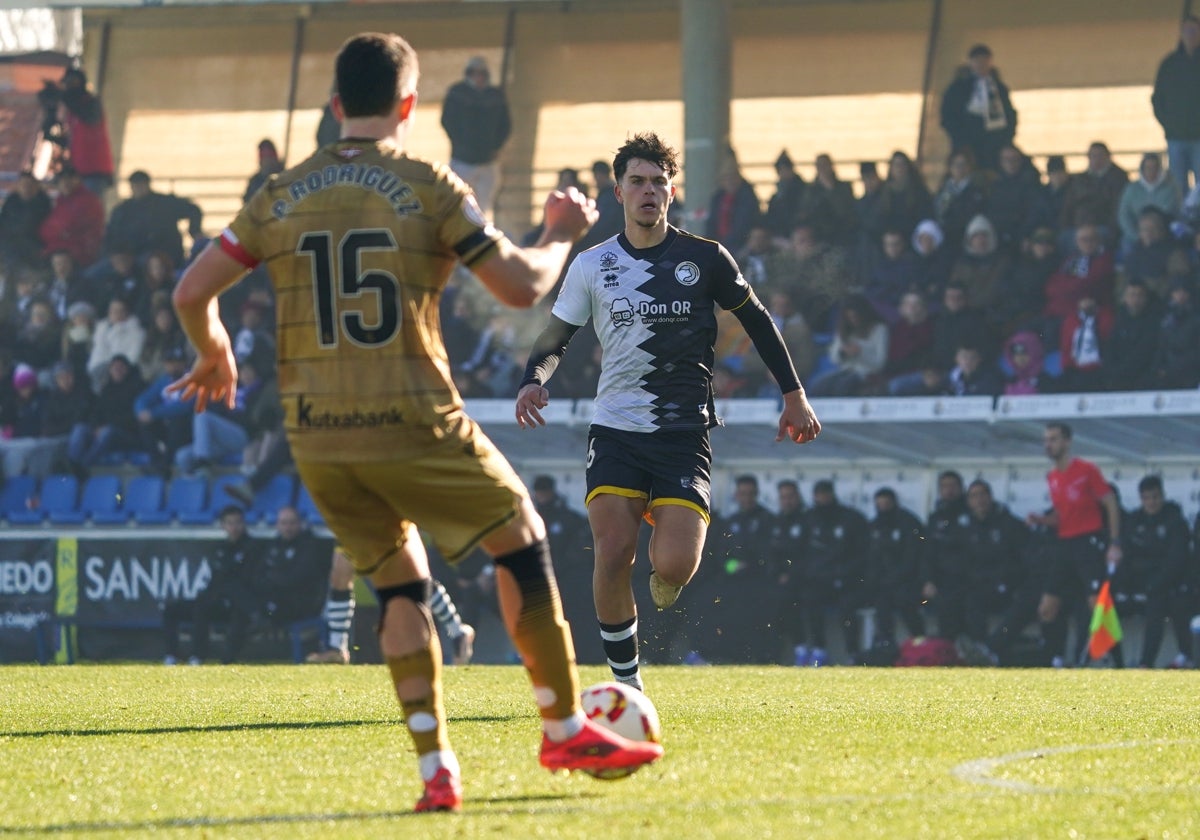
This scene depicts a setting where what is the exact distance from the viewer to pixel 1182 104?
17844 mm

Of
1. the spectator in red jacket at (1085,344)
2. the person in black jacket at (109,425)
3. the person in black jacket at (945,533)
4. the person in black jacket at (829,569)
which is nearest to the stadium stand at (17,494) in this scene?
the person in black jacket at (109,425)

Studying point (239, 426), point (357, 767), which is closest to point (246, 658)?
point (239, 426)

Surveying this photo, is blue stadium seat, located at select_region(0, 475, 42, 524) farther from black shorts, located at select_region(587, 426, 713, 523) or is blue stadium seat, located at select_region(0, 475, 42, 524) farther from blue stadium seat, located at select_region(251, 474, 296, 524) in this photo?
black shorts, located at select_region(587, 426, 713, 523)

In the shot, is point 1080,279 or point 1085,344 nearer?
point 1085,344

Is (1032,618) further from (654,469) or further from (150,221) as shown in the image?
(150,221)

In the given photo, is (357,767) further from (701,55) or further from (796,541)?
(701,55)

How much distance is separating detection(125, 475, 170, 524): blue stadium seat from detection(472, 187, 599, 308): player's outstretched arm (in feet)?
47.4

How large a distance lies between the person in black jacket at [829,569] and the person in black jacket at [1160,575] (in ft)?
7.04

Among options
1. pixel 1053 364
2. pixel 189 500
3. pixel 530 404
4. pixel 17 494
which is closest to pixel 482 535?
pixel 530 404

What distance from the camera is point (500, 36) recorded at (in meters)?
A: 25.0

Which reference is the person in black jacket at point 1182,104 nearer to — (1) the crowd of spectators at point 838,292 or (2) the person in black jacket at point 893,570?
(1) the crowd of spectators at point 838,292

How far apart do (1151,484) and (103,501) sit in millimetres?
10268

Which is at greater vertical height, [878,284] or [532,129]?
[532,129]

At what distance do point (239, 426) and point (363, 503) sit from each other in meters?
14.8
